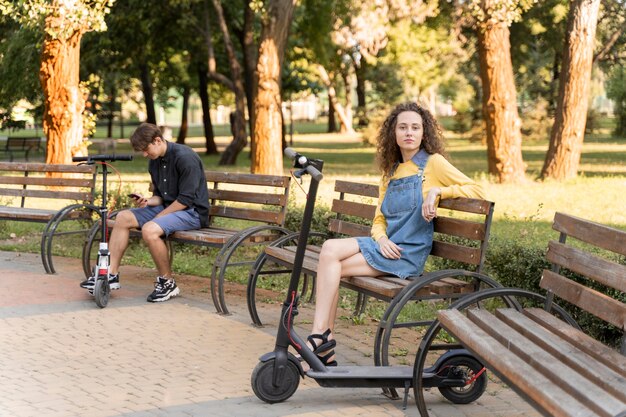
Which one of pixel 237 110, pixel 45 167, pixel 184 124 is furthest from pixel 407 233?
pixel 184 124

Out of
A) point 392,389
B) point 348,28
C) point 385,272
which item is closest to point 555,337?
point 392,389

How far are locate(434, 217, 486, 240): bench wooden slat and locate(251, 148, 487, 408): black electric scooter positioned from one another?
2.53 ft

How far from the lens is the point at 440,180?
5812mm

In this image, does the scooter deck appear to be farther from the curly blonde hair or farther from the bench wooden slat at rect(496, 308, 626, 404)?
the curly blonde hair

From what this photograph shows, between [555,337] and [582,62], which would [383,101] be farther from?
[555,337]

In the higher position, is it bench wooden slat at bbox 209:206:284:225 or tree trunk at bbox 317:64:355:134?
tree trunk at bbox 317:64:355:134

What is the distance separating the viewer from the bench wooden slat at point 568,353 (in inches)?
145

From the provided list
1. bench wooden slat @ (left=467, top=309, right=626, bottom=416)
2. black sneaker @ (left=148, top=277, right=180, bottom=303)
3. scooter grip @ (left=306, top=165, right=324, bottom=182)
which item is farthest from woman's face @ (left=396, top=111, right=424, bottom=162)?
black sneaker @ (left=148, top=277, right=180, bottom=303)

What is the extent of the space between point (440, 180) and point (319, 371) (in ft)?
4.80

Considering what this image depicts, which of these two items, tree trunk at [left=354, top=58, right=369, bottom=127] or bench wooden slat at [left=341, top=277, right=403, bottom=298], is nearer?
bench wooden slat at [left=341, top=277, right=403, bottom=298]

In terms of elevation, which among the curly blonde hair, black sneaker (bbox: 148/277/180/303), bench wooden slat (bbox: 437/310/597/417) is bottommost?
black sneaker (bbox: 148/277/180/303)

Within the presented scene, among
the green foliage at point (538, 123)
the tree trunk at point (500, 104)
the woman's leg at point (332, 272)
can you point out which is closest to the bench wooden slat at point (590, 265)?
the woman's leg at point (332, 272)

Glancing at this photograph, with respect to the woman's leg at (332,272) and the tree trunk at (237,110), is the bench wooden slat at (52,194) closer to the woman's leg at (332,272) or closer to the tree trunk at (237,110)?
the woman's leg at (332,272)

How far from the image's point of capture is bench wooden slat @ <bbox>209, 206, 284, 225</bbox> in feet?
26.2
